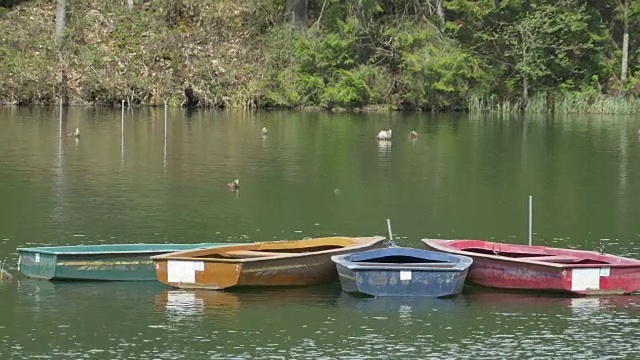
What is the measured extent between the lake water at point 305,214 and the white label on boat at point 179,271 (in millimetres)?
280

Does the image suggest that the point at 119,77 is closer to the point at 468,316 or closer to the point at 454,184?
the point at 454,184

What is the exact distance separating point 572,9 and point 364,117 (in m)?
14.2

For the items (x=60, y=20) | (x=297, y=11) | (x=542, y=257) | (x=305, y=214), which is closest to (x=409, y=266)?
(x=542, y=257)

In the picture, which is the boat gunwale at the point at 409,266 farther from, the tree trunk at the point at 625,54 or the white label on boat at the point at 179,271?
the tree trunk at the point at 625,54

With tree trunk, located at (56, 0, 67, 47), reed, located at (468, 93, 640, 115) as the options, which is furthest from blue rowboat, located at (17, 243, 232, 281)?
tree trunk, located at (56, 0, 67, 47)

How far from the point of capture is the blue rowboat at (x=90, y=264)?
2084 cm

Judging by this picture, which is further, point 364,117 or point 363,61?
point 363,61

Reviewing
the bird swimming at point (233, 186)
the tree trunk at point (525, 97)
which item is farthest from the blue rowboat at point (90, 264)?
the tree trunk at point (525, 97)

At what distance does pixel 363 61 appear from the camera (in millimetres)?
67062

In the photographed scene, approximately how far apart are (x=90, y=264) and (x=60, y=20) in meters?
48.7

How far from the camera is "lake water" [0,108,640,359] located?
17750mm

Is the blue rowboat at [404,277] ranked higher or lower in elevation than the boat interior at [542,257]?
lower

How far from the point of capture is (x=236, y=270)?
792 inches

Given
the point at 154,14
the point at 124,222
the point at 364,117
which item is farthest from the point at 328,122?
the point at 124,222
